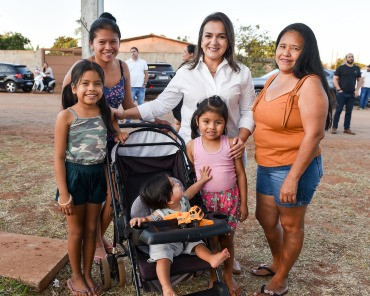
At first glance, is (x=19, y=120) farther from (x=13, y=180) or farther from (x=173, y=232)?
(x=173, y=232)

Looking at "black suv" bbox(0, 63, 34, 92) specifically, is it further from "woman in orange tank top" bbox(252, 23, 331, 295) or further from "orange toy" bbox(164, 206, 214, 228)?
"orange toy" bbox(164, 206, 214, 228)

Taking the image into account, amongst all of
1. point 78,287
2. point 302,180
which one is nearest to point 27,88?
point 78,287

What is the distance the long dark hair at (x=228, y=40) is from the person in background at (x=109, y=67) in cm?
60

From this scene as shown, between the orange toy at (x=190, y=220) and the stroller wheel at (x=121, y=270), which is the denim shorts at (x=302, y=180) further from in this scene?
the stroller wheel at (x=121, y=270)

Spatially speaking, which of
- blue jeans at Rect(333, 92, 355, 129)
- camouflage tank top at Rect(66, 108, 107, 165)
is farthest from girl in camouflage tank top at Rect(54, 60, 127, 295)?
blue jeans at Rect(333, 92, 355, 129)

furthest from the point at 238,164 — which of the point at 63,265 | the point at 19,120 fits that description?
the point at 19,120

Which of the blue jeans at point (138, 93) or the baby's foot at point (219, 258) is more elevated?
the blue jeans at point (138, 93)

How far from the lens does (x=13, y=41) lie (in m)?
36.9

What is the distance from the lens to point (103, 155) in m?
2.84

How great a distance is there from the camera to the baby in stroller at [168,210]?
Answer: 2.52 m

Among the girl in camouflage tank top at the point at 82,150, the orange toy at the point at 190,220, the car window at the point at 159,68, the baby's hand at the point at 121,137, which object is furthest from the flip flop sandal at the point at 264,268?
the car window at the point at 159,68

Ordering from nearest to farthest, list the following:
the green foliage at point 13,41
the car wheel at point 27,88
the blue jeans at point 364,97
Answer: the blue jeans at point 364,97 < the car wheel at point 27,88 < the green foliage at point 13,41

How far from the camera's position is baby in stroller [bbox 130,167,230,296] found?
252cm

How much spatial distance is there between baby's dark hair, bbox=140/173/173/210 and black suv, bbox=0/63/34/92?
19.1m
